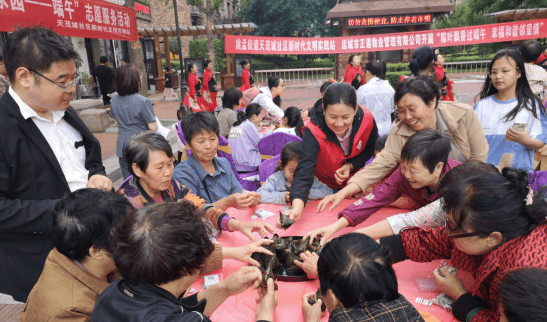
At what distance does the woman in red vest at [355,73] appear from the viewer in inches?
283

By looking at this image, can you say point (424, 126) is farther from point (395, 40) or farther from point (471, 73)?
point (471, 73)

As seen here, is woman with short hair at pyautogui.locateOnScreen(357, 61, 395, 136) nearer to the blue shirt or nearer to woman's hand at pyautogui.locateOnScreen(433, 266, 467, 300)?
the blue shirt

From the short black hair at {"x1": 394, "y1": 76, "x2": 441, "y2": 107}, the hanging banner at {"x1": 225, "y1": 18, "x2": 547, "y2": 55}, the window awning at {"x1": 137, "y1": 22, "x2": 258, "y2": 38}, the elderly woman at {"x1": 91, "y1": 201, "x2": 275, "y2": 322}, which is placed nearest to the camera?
the elderly woman at {"x1": 91, "y1": 201, "x2": 275, "y2": 322}

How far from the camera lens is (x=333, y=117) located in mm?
2164

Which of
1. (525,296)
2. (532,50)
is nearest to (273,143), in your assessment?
(525,296)

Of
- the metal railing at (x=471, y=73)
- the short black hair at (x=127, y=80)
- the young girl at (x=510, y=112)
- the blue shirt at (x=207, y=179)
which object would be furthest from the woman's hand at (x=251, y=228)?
the metal railing at (x=471, y=73)

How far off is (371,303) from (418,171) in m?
0.88

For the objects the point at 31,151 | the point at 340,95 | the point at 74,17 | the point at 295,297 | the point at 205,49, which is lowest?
the point at 295,297

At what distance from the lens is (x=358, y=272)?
104 cm

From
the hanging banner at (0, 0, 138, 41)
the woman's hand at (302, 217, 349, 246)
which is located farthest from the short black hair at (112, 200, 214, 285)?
the hanging banner at (0, 0, 138, 41)

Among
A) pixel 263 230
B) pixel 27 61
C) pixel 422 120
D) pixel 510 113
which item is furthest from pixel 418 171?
pixel 27 61

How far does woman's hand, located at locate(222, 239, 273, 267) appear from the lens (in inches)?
61.2

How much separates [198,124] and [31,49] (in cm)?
100

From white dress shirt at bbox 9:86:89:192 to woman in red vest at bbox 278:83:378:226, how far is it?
1176 mm
